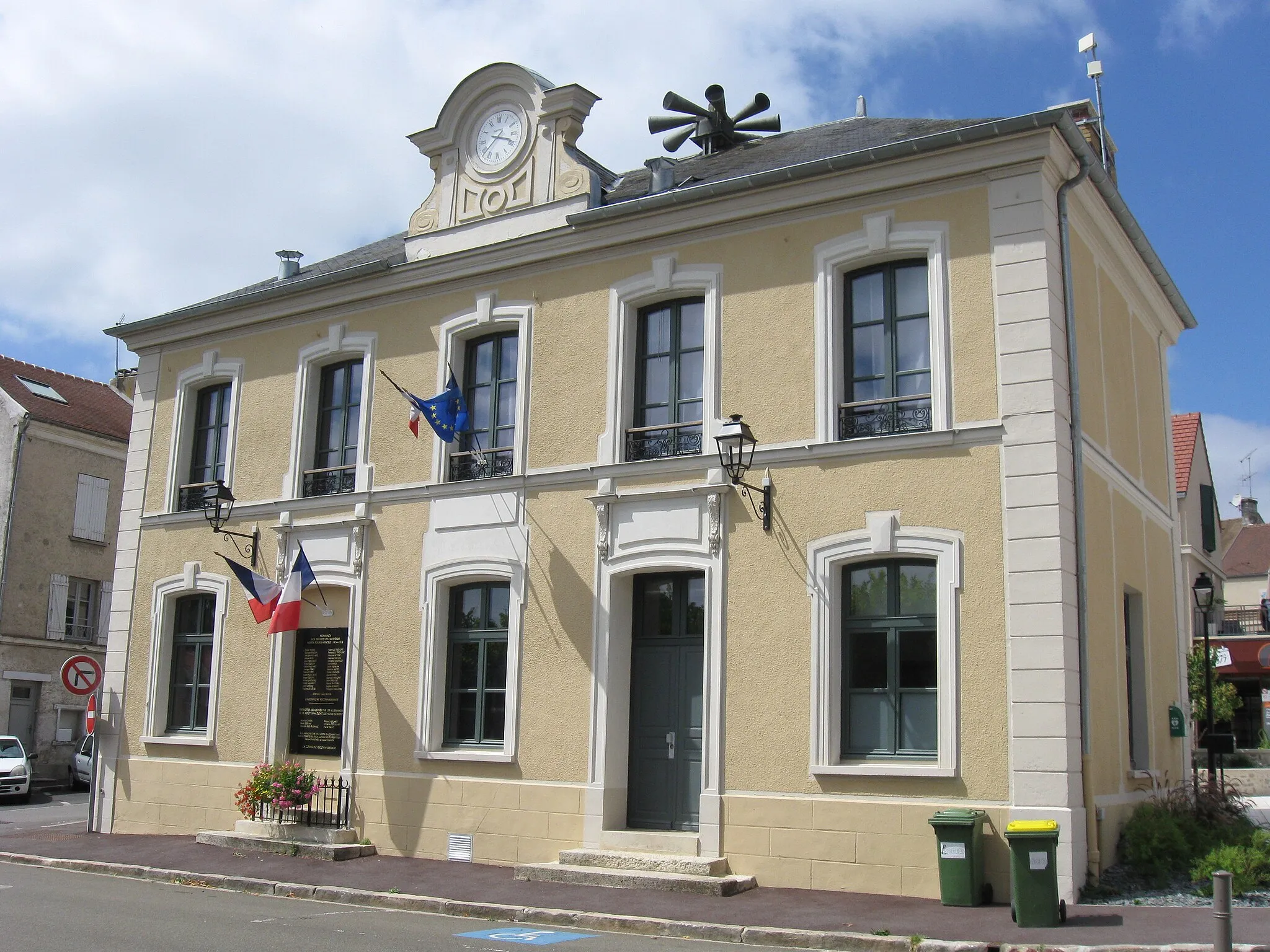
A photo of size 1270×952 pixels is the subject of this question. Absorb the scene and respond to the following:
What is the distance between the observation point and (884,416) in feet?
39.0

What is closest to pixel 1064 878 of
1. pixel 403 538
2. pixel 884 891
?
pixel 884 891

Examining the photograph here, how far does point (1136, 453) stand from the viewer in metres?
14.3

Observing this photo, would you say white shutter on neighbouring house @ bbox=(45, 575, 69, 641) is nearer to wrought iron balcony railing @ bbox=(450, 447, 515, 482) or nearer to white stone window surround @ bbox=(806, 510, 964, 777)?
wrought iron balcony railing @ bbox=(450, 447, 515, 482)

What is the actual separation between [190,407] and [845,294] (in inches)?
393

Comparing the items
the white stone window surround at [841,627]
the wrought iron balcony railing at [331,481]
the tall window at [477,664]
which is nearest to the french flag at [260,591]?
the wrought iron balcony railing at [331,481]

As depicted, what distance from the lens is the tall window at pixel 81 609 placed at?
28984 millimetres

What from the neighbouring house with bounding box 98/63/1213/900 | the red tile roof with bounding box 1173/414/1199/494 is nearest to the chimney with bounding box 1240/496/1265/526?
the red tile roof with bounding box 1173/414/1199/494

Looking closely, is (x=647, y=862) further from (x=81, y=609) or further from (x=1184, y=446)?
(x=1184, y=446)

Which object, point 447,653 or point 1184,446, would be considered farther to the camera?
point 1184,446

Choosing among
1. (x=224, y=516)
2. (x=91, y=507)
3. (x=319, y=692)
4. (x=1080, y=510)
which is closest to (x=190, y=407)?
(x=224, y=516)

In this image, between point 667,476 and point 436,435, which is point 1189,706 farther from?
point 436,435

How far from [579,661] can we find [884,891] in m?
3.96

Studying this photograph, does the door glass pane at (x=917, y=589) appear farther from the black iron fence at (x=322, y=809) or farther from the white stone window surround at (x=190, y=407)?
the white stone window surround at (x=190, y=407)

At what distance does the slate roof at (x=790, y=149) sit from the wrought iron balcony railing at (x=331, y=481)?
15.5 ft
